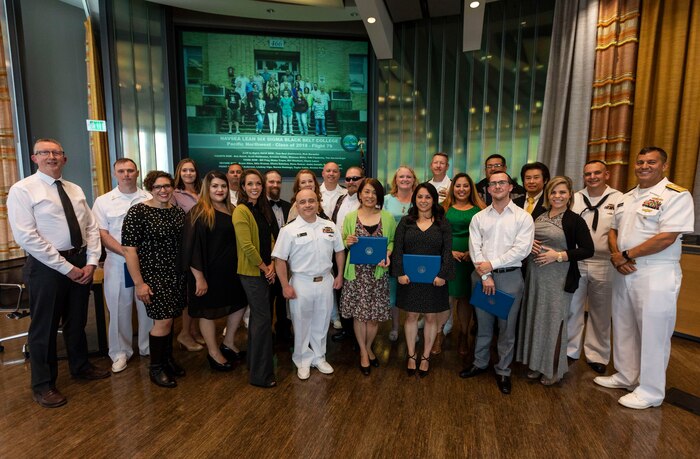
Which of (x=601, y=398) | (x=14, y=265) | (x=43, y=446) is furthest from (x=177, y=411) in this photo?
(x=601, y=398)

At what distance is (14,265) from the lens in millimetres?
3627

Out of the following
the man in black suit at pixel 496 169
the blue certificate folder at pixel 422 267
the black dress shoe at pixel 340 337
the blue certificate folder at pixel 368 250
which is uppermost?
the man in black suit at pixel 496 169

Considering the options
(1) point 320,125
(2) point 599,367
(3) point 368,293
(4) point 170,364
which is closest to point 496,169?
(3) point 368,293

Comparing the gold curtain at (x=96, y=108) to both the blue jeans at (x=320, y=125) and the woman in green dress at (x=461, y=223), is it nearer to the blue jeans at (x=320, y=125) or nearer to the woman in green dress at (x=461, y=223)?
the blue jeans at (x=320, y=125)

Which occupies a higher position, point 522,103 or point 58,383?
point 522,103

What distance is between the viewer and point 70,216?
101 inches

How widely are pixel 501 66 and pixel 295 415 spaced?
5.77 m

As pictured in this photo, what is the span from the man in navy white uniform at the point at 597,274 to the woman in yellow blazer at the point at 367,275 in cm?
170

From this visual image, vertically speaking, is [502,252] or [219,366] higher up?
[502,252]

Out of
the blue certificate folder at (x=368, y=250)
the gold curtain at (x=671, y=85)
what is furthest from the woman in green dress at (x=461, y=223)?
the gold curtain at (x=671, y=85)

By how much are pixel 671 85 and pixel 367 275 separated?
4188mm

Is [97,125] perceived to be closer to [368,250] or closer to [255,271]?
[255,271]

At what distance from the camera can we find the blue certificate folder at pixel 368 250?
2715 mm

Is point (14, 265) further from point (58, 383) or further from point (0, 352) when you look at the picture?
point (58, 383)
